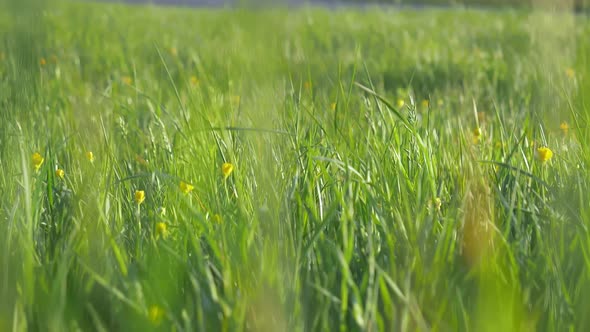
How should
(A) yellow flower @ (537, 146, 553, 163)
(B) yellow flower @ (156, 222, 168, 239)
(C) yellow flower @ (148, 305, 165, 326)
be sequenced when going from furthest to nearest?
(A) yellow flower @ (537, 146, 553, 163)
(B) yellow flower @ (156, 222, 168, 239)
(C) yellow flower @ (148, 305, 165, 326)

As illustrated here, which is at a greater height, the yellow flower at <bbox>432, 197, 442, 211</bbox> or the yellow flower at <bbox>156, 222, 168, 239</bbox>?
the yellow flower at <bbox>432, 197, 442, 211</bbox>

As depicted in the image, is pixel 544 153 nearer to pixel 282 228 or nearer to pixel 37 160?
pixel 282 228

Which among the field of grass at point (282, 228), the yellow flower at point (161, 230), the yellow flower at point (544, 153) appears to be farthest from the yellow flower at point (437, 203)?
the yellow flower at point (161, 230)

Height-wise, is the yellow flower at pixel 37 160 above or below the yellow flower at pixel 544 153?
below

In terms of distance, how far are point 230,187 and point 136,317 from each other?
24.7 inches

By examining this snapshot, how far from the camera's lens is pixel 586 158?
1515 millimetres

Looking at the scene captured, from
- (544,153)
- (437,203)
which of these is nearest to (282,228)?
(437,203)

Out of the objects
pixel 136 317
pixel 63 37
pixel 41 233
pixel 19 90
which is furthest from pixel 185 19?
pixel 136 317

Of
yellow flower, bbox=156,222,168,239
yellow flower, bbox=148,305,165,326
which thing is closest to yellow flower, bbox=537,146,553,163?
yellow flower, bbox=156,222,168,239

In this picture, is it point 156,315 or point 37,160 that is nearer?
point 156,315

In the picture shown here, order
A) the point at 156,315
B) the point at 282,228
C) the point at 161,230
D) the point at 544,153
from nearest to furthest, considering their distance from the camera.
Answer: the point at 156,315 → the point at 282,228 → the point at 161,230 → the point at 544,153

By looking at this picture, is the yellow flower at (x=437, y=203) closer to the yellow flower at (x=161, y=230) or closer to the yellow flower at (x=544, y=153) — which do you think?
the yellow flower at (x=544, y=153)

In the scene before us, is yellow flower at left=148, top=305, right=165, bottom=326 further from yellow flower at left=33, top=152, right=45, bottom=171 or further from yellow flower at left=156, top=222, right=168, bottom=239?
yellow flower at left=33, top=152, right=45, bottom=171

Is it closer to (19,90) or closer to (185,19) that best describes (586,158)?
(19,90)
